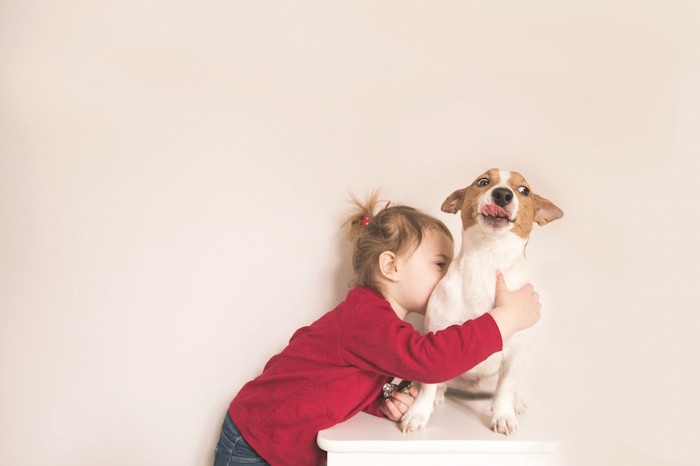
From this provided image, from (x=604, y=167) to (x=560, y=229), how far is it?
140mm

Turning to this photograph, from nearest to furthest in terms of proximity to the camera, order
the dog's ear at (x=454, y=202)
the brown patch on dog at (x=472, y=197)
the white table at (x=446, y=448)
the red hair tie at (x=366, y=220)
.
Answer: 1. the white table at (x=446, y=448)
2. the brown patch on dog at (x=472, y=197)
3. the dog's ear at (x=454, y=202)
4. the red hair tie at (x=366, y=220)

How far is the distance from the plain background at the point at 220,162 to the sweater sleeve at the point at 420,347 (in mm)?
270

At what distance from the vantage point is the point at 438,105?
1300 mm

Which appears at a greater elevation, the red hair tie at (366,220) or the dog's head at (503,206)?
the dog's head at (503,206)

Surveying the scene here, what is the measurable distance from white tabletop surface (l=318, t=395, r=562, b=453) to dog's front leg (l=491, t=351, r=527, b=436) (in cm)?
2

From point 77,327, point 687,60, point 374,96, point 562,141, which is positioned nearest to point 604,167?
point 562,141

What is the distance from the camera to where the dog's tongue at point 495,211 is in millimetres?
909

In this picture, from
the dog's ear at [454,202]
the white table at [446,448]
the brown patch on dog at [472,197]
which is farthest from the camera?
the dog's ear at [454,202]

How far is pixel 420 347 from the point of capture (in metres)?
0.92

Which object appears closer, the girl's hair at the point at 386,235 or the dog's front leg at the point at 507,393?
the dog's front leg at the point at 507,393

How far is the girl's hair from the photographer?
1104 mm

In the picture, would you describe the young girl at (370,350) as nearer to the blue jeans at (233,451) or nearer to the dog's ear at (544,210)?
the blue jeans at (233,451)

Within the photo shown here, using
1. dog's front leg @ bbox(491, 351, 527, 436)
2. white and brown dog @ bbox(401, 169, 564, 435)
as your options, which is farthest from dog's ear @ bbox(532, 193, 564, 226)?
dog's front leg @ bbox(491, 351, 527, 436)

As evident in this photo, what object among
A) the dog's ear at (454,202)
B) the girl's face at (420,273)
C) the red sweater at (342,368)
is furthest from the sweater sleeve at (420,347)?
the dog's ear at (454,202)
